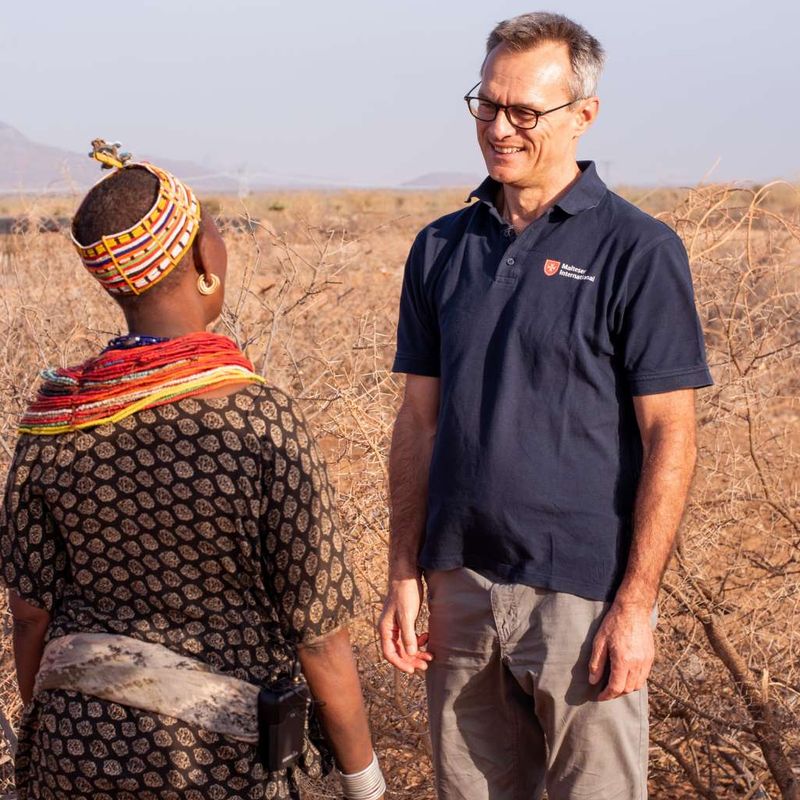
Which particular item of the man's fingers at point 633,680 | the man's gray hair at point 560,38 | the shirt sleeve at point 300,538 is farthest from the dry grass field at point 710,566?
the shirt sleeve at point 300,538

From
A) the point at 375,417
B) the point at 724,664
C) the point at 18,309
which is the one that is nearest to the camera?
the point at 724,664

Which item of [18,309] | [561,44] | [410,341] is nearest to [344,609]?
[410,341]

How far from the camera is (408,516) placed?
2434 millimetres

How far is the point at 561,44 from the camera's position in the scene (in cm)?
227

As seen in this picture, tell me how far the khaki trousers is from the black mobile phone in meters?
0.56

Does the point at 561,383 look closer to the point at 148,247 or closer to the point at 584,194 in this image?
the point at 584,194

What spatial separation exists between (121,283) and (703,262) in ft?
9.06

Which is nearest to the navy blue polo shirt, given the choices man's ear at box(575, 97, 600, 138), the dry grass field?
man's ear at box(575, 97, 600, 138)

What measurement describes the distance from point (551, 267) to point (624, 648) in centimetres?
72

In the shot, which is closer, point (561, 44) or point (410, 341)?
point (561, 44)

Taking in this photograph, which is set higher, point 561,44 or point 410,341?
point 561,44

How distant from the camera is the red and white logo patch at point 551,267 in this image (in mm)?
2182

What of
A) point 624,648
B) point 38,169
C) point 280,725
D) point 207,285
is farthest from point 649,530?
point 38,169

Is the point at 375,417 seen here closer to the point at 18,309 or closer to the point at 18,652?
the point at 18,652
